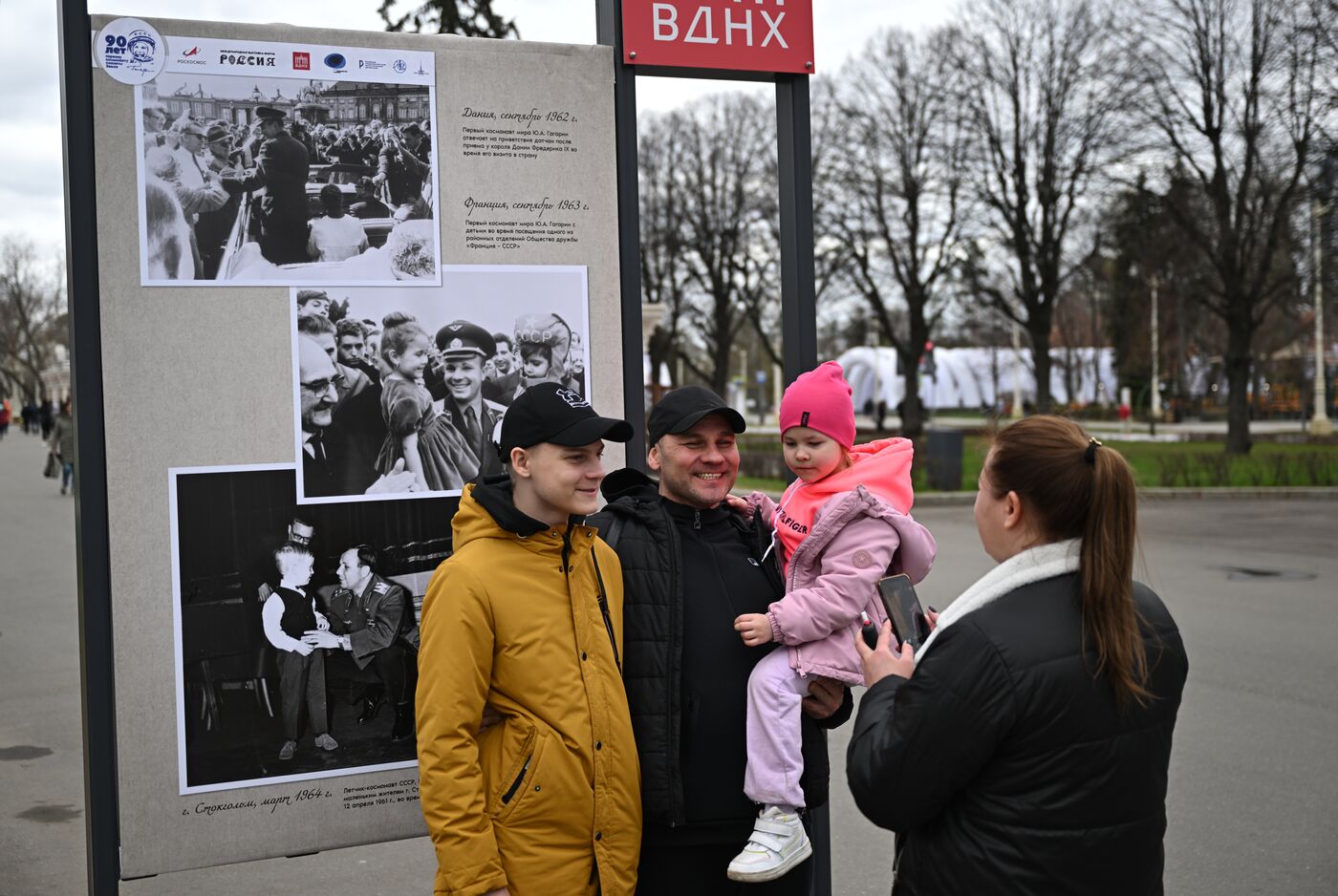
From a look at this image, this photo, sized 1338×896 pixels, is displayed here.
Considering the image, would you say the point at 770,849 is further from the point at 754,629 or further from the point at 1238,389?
the point at 1238,389

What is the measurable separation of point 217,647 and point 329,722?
0.36 meters

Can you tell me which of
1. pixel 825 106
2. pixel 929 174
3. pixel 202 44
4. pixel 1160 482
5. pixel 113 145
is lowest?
pixel 1160 482

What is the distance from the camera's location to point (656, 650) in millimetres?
2918

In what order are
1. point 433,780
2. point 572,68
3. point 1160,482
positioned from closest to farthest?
point 433,780
point 572,68
point 1160,482

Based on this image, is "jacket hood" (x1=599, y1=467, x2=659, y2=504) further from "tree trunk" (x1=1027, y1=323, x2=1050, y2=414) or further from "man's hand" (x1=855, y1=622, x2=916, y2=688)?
"tree trunk" (x1=1027, y1=323, x2=1050, y2=414)

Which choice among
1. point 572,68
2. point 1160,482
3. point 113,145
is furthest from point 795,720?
point 1160,482

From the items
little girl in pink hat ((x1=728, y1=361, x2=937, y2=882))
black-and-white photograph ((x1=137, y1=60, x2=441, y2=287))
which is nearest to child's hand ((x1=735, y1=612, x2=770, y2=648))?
little girl in pink hat ((x1=728, y1=361, x2=937, y2=882))

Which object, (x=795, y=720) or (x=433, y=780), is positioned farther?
(x=795, y=720)

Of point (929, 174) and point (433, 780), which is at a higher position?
point (929, 174)

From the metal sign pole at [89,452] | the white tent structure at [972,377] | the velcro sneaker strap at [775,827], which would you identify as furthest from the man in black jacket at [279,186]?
the white tent structure at [972,377]

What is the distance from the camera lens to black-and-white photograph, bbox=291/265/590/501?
10.8 feet

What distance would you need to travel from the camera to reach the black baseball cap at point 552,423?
108 inches

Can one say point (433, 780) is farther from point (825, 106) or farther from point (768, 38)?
point (825, 106)

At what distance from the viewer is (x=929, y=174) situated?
125 ft
